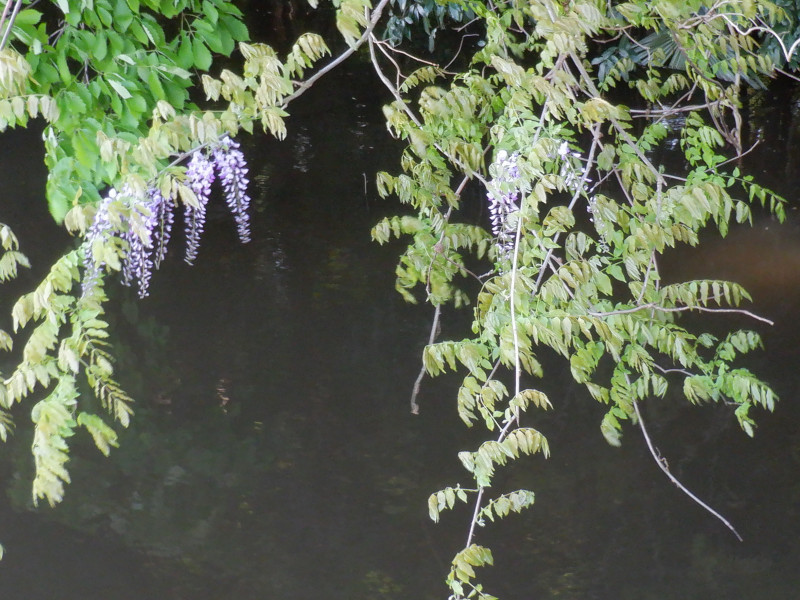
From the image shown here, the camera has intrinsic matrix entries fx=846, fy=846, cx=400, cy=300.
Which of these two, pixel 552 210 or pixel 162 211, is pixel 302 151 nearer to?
pixel 162 211

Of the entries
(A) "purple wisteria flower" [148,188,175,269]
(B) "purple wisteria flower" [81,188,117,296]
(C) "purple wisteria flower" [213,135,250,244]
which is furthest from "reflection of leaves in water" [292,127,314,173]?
(B) "purple wisteria flower" [81,188,117,296]

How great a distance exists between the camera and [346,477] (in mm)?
2982

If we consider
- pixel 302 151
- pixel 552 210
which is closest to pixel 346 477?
pixel 552 210

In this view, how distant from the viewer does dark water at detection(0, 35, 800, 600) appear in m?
2.57

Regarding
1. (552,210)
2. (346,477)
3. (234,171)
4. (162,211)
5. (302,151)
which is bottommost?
(346,477)

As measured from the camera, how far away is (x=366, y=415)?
331 centimetres

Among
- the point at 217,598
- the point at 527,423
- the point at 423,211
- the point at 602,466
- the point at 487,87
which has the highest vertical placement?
the point at 487,87

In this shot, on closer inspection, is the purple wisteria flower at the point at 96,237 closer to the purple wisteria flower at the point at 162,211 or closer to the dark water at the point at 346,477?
the purple wisteria flower at the point at 162,211

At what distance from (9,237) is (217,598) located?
144cm

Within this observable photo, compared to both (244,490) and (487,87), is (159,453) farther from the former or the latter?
(487,87)

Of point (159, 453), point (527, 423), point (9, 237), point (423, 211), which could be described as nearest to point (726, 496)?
point (527, 423)

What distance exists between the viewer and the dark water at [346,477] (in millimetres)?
2570

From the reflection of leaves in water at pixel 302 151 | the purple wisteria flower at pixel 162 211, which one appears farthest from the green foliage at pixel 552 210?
the reflection of leaves in water at pixel 302 151

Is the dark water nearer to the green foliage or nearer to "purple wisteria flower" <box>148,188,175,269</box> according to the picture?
the green foliage
